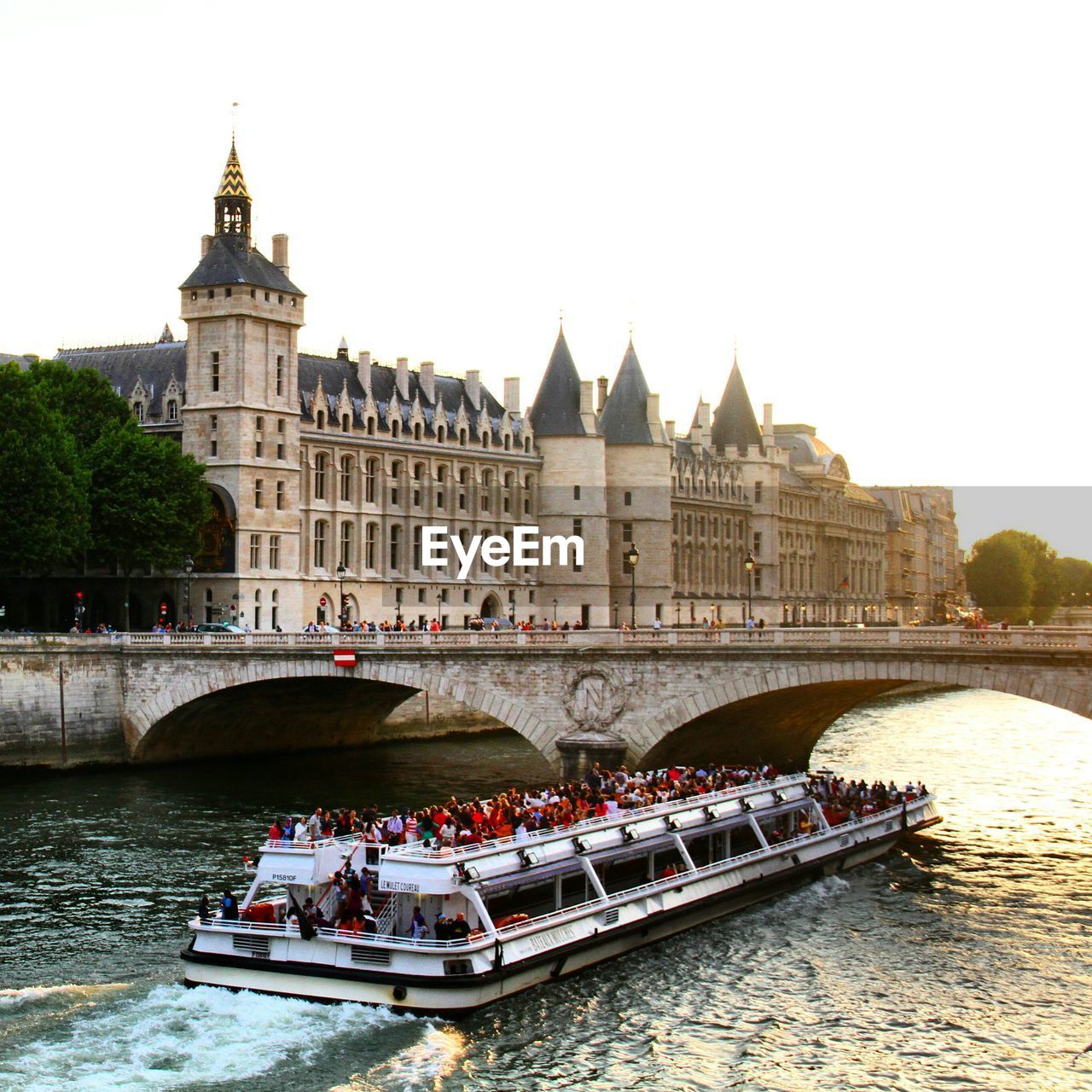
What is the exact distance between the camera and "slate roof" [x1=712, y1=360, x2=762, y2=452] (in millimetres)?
146250

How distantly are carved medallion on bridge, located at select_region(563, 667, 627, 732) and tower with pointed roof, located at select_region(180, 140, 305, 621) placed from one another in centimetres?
3403

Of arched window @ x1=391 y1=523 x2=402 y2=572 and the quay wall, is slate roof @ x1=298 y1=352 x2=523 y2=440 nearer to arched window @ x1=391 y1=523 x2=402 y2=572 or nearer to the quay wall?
arched window @ x1=391 y1=523 x2=402 y2=572

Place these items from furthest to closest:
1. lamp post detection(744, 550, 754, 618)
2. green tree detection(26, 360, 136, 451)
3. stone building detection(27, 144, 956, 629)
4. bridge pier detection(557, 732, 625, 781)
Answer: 1. stone building detection(27, 144, 956, 629)
2. green tree detection(26, 360, 136, 451)
3. lamp post detection(744, 550, 754, 618)
4. bridge pier detection(557, 732, 625, 781)

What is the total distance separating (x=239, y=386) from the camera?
8569cm

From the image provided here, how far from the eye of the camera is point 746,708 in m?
56.1

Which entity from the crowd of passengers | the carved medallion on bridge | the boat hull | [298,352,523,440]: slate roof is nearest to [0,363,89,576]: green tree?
[298,352,523,440]: slate roof

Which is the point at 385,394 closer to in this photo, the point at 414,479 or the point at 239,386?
the point at 414,479

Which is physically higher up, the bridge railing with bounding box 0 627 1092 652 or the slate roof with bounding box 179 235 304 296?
the slate roof with bounding box 179 235 304 296

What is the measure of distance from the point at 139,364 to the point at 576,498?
2979 cm

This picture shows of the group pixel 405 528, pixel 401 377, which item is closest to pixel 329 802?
pixel 405 528

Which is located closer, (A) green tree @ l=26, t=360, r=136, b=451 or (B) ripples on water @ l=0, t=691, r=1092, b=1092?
(B) ripples on water @ l=0, t=691, r=1092, b=1092

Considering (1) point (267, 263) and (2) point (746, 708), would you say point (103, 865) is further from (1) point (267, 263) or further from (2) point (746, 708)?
(1) point (267, 263)

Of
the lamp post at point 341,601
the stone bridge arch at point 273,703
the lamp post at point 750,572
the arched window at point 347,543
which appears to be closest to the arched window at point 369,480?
the arched window at point 347,543

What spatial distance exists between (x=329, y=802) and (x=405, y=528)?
145 ft
